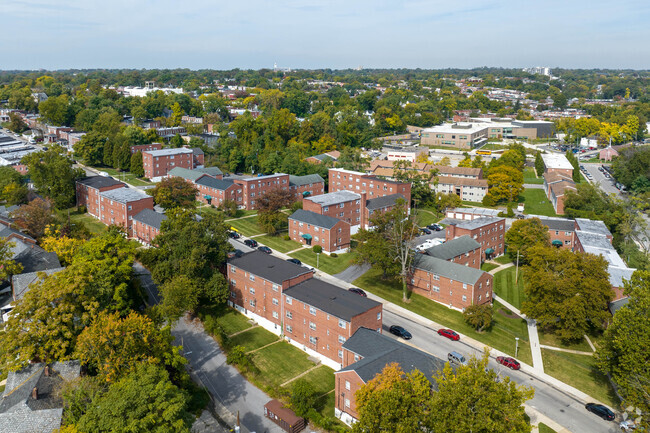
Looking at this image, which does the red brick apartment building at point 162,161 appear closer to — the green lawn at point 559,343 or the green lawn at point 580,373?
the green lawn at point 559,343

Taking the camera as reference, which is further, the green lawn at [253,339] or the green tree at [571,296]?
the green lawn at [253,339]

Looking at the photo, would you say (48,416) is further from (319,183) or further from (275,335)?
(319,183)

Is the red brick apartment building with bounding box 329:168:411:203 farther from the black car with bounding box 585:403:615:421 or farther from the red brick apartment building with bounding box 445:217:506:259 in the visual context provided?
the black car with bounding box 585:403:615:421

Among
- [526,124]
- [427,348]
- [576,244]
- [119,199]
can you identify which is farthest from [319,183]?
[526,124]

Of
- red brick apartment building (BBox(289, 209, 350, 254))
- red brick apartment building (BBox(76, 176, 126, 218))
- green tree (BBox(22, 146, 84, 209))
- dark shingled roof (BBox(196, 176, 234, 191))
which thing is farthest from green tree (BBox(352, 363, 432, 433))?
green tree (BBox(22, 146, 84, 209))

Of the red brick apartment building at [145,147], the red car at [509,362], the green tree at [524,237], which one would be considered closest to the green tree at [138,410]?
the red car at [509,362]

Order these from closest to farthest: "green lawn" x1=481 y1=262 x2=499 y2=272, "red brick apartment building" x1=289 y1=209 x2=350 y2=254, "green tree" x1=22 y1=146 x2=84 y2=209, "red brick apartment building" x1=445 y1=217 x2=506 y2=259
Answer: "red brick apartment building" x1=445 y1=217 x2=506 y2=259
"green lawn" x1=481 y1=262 x2=499 y2=272
"red brick apartment building" x1=289 y1=209 x2=350 y2=254
"green tree" x1=22 y1=146 x2=84 y2=209

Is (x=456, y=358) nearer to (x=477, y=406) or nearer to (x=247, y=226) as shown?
(x=477, y=406)
